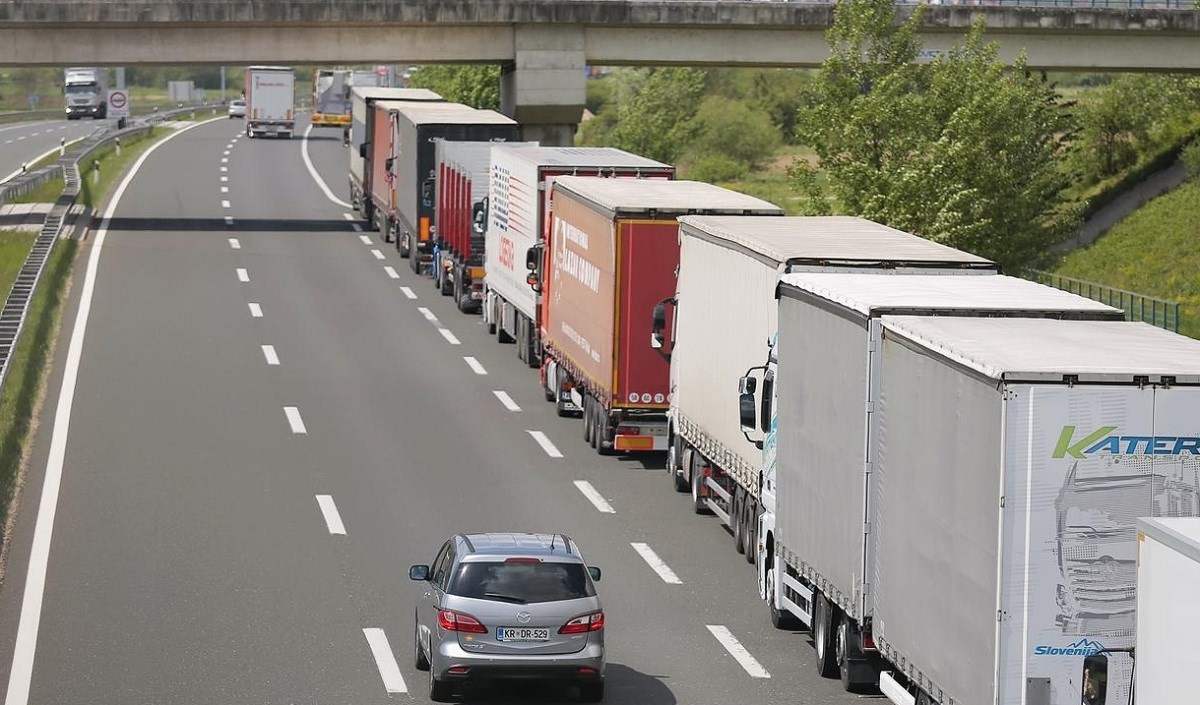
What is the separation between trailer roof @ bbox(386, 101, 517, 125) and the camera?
4553 centimetres

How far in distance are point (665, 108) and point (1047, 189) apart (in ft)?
125

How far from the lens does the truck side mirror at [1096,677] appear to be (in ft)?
39.9

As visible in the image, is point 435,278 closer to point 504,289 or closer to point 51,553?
point 504,289

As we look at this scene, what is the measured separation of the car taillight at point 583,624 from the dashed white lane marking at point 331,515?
791 centimetres

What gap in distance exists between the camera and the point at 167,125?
118 meters

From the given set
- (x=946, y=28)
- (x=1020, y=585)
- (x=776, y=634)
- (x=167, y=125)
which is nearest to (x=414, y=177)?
(x=946, y=28)

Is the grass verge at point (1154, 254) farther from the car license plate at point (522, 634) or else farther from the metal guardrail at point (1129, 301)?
the car license plate at point (522, 634)

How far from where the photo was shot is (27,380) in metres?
32.6

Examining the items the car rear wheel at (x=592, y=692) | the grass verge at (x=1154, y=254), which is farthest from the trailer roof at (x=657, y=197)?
the grass verge at (x=1154, y=254)

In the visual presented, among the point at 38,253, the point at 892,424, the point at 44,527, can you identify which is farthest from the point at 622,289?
the point at 38,253

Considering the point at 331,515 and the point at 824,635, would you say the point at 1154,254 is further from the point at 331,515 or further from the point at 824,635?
the point at 824,635

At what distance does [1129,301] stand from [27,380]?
77.0 feet

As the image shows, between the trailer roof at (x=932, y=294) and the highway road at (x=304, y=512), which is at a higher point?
the trailer roof at (x=932, y=294)

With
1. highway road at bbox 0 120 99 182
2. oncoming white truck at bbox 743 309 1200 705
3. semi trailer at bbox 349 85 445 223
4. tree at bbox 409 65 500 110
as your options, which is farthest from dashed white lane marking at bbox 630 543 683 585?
tree at bbox 409 65 500 110
